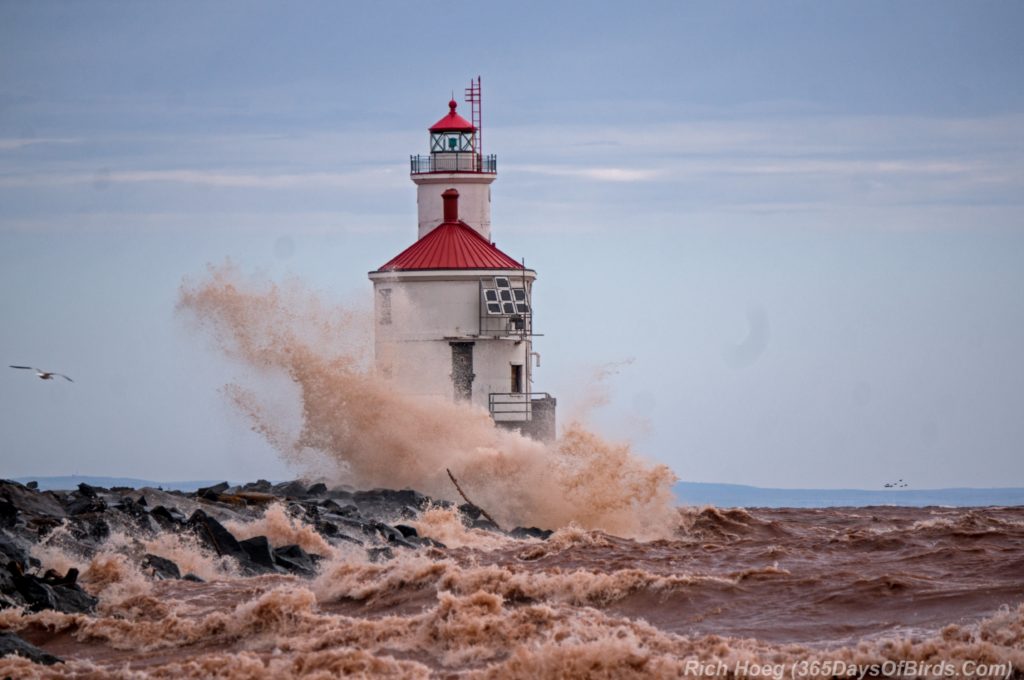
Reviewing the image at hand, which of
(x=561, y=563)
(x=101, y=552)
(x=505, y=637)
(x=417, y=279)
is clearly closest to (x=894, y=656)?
(x=505, y=637)

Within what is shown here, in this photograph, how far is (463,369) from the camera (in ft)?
98.2

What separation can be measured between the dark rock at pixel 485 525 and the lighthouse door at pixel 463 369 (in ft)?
12.4

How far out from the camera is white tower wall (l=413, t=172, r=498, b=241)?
103ft

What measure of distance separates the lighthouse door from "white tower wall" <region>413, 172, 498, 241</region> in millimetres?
2943

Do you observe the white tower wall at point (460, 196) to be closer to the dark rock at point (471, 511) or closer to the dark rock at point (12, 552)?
the dark rock at point (471, 511)

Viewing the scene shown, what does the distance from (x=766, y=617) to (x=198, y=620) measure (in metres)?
5.45

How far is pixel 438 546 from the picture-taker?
21875mm

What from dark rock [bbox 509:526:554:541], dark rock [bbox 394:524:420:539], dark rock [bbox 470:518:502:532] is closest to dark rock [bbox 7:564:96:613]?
dark rock [bbox 394:524:420:539]

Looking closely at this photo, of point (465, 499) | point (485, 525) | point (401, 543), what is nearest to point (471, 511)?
point (485, 525)

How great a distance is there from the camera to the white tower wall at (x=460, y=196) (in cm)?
3136

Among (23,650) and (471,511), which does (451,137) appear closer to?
(471,511)

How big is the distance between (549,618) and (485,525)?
13619 millimetres

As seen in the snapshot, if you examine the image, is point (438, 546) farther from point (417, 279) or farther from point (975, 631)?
point (975, 631)

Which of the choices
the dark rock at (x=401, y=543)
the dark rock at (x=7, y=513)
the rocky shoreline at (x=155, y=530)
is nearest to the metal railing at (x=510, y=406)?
the rocky shoreline at (x=155, y=530)
